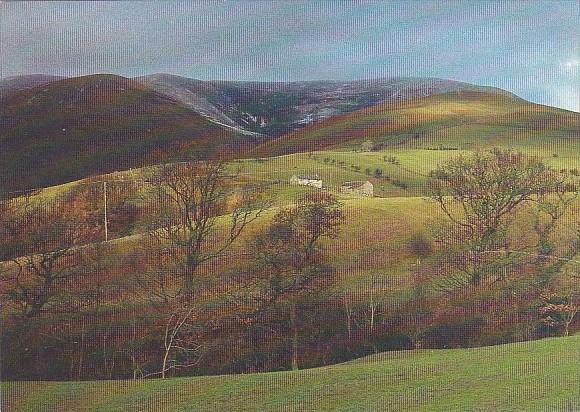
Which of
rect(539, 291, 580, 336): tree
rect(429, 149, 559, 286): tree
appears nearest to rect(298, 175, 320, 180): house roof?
rect(429, 149, 559, 286): tree

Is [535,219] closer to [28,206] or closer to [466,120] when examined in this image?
[466,120]

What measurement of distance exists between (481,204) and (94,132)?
253 cm

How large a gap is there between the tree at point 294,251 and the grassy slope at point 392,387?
499 millimetres

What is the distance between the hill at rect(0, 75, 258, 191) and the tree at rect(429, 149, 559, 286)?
1349mm

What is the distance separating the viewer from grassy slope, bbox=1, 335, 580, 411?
4.63 meters

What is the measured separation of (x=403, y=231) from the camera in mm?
4820

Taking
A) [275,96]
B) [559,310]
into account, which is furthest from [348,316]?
[275,96]

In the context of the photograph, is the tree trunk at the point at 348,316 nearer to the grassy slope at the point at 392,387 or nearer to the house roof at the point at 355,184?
the grassy slope at the point at 392,387

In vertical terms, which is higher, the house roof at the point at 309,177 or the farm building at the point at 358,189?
the house roof at the point at 309,177

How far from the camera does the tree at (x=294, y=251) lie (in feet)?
15.9

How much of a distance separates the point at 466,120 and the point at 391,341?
1.52 meters

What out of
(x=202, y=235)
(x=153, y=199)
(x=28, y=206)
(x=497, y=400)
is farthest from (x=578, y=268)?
(x=28, y=206)

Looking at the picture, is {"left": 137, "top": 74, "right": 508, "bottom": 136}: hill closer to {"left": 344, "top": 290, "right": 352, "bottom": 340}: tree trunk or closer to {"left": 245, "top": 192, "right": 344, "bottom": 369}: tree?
{"left": 245, "top": 192, "right": 344, "bottom": 369}: tree

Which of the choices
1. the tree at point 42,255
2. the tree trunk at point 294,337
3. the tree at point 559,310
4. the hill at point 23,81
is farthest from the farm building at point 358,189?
the hill at point 23,81
